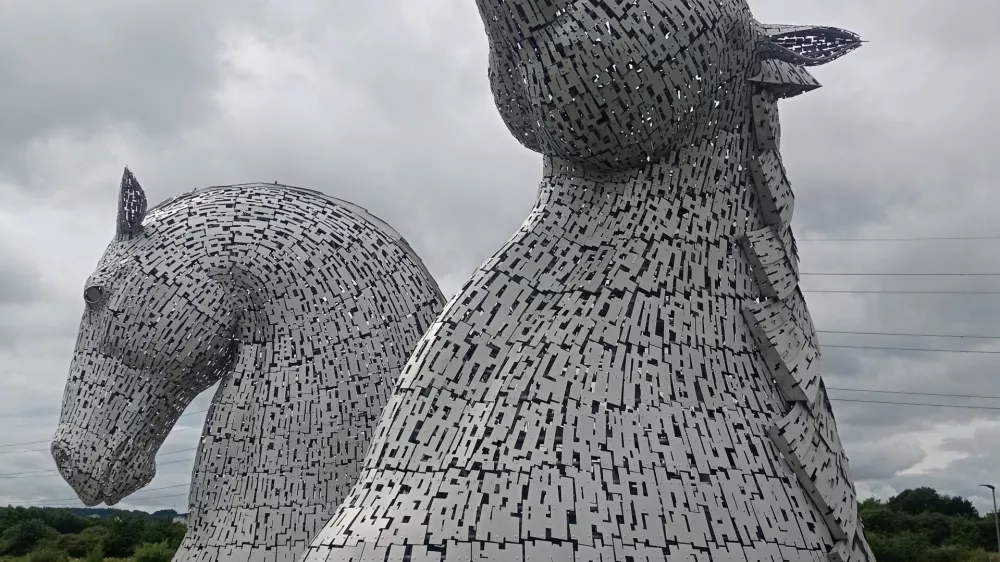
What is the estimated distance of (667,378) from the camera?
90.9 inches

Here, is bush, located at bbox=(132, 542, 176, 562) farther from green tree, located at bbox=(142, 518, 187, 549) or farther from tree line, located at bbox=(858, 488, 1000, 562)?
tree line, located at bbox=(858, 488, 1000, 562)

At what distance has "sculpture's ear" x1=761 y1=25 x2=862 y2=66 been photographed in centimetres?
280

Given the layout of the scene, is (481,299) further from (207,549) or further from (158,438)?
(158,438)

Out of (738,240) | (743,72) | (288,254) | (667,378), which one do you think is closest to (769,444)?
(667,378)

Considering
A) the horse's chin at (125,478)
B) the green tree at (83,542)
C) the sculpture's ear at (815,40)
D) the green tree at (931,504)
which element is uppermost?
the green tree at (931,504)

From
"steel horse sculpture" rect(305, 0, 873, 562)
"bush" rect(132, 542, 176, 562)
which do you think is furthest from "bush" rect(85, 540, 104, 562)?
"steel horse sculpture" rect(305, 0, 873, 562)

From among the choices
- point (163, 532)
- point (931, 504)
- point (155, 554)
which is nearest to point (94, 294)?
point (155, 554)

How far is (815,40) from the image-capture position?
285 cm

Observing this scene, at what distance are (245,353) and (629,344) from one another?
2153 millimetres

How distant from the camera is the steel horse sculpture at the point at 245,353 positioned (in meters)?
3.71

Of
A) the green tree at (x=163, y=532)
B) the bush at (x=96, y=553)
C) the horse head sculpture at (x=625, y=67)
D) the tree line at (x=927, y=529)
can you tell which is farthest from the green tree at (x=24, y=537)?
the horse head sculpture at (x=625, y=67)

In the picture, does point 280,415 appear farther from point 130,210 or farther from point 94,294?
point 130,210

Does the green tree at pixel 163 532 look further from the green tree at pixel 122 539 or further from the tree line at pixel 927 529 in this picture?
the tree line at pixel 927 529

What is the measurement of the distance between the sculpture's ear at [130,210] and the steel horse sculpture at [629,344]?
7.06ft
